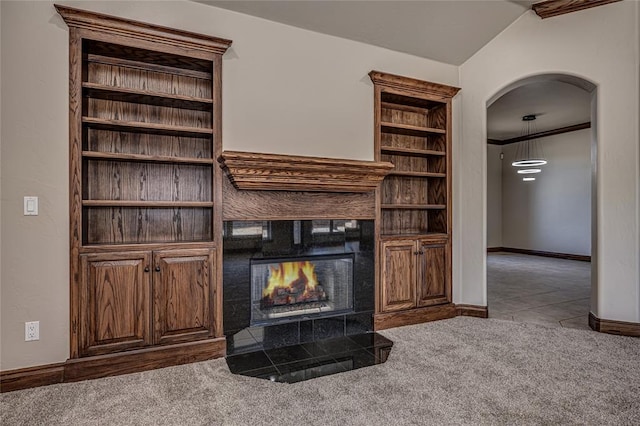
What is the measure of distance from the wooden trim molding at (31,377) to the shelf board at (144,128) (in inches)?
67.7

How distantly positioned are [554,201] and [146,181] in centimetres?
918

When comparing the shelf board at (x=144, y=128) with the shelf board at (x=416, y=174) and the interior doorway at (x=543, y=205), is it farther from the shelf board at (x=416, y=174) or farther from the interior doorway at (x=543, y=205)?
the interior doorway at (x=543, y=205)

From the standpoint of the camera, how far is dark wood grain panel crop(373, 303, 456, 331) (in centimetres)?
352

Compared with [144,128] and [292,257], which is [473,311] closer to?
[292,257]

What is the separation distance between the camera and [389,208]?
3.85 meters

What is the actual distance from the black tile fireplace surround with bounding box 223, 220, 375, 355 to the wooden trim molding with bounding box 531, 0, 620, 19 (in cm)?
272

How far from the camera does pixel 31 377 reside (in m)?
2.40

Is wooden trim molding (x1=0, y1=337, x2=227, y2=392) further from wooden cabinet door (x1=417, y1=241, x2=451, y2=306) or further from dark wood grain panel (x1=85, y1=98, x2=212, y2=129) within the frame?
wooden cabinet door (x1=417, y1=241, x2=451, y2=306)

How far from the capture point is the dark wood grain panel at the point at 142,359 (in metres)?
2.49

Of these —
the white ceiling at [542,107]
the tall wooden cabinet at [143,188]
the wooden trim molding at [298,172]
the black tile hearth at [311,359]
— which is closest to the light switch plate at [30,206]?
the tall wooden cabinet at [143,188]

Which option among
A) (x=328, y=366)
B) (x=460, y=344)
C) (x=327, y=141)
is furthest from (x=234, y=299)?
(x=460, y=344)

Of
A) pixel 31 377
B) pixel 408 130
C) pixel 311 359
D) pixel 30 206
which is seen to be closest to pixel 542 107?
pixel 408 130

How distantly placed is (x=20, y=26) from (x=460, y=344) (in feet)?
13.3

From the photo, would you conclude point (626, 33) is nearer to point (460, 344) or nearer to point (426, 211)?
point (426, 211)
